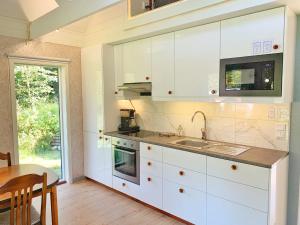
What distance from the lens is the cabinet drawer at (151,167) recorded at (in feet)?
9.20

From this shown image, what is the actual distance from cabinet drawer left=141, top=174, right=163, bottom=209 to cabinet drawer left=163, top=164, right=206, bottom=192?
176mm

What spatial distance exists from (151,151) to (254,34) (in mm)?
1676

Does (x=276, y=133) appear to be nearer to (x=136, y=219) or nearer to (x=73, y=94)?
(x=136, y=219)

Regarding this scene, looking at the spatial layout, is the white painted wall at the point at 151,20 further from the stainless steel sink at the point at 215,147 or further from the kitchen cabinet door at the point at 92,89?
the stainless steel sink at the point at 215,147

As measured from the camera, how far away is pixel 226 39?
230cm

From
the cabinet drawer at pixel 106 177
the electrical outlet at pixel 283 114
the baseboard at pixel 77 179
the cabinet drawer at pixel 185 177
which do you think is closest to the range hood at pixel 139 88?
the cabinet drawer at pixel 185 177

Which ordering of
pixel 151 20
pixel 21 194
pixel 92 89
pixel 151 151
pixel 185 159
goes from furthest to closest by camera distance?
1. pixel 92 89
2. pixel 151 151
3. pixel 151 20
4. pixel 185 159
5. pixel 21 194

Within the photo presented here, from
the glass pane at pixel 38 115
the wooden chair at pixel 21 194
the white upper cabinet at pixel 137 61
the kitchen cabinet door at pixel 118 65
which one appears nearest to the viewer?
the wooden chair at pixel 21 194

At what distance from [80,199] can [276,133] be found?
2621 mm

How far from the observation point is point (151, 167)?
2.88 metres

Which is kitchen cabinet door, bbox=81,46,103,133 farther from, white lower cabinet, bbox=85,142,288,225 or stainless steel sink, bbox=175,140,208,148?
stainless steel sink, bbox=175,140,208,148

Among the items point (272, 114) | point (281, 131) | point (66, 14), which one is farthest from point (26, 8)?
point (281, 131)

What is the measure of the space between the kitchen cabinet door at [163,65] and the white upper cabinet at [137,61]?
0.35 ft

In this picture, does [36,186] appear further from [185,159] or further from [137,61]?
[137,61]
